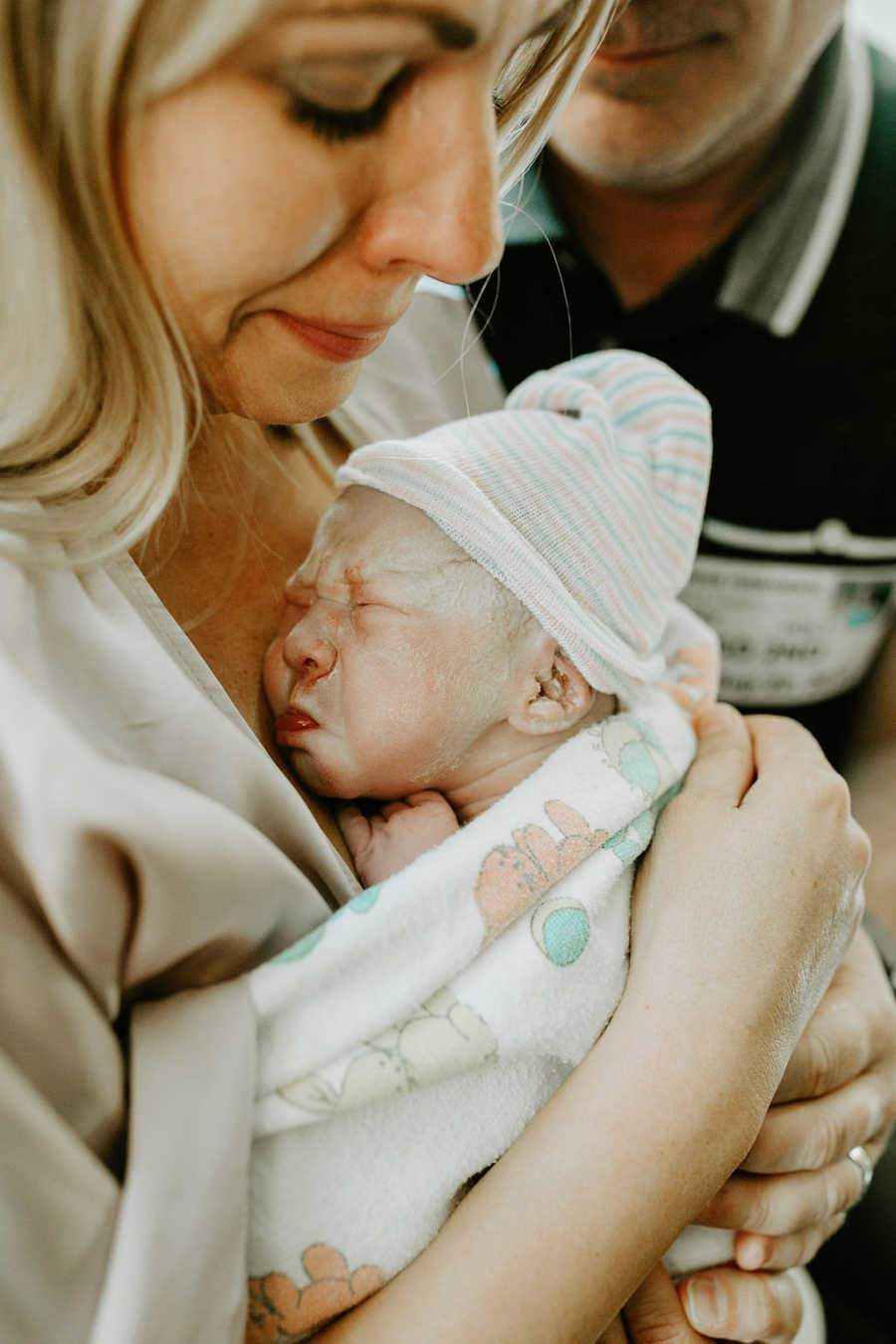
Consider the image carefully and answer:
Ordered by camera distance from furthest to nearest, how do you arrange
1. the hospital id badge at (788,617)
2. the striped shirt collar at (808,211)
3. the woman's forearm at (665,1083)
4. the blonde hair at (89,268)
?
the hospital id badge at (788,617) → the striped shirt collar at (808,211) → the woman's forearm at (665,1083) → the blonde hair at (89,268)

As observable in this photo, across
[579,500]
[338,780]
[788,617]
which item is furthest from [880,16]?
[338,780]

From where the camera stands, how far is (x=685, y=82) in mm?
1335

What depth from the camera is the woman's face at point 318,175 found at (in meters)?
0.56

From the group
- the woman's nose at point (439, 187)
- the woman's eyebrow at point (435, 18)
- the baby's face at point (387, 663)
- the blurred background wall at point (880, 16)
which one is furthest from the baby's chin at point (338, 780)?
the blurred background wall at point (880, 16)

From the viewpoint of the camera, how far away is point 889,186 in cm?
152

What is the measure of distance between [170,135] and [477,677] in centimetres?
49

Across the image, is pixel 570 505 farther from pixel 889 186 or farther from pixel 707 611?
pixel 889 186

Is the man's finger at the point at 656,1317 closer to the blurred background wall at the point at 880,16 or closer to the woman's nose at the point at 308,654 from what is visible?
the woman's nose at the point at 308,654

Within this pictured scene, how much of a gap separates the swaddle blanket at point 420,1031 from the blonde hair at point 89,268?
13.7 inches

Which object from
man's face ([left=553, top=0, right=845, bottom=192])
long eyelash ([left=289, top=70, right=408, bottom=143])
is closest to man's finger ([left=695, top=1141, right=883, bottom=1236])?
long eyelash ([left=289, top=70, right=408, bottom=143])

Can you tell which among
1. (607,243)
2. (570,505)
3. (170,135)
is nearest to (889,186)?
(607,243)

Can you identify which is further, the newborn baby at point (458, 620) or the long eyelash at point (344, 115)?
the newborn baby at point (458, 620)

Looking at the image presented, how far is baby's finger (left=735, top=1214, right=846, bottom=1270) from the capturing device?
882mm

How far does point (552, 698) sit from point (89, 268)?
53cm
